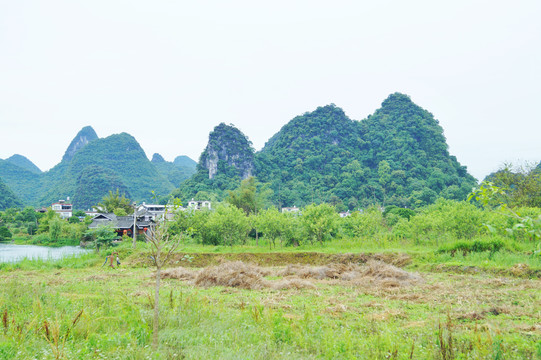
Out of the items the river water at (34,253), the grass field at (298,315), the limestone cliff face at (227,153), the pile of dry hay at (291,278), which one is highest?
the limestone cliff face at (227,153)

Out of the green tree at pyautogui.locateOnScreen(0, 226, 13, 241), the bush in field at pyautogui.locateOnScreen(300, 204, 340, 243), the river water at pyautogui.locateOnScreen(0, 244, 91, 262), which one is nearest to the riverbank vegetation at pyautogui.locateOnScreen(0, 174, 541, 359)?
the river water at pyautogui.locateOnScreen(0, 244, 91, 262)

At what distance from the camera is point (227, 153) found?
91.1 m

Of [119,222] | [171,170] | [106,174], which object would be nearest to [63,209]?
[106,174]

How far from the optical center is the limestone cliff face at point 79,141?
14438 centimetres

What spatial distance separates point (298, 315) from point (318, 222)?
15123 mm

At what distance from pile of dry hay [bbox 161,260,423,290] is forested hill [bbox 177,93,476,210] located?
49.0 meters

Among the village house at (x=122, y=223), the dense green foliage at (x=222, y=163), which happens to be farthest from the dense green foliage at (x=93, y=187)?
the village house at (x=122, y=223)

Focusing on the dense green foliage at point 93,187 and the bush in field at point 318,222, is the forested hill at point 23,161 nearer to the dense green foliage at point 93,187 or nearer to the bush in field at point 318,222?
→ the dense green foliage at point 93,187

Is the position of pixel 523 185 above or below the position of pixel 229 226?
above

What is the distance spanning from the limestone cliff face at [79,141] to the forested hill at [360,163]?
9078 centimetres

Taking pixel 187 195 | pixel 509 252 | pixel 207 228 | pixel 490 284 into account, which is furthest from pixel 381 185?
pixel 490 284

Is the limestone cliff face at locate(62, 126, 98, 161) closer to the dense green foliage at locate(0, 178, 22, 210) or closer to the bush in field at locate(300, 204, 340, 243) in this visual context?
the dense green foliage at locate(0, 178, 22, 210)

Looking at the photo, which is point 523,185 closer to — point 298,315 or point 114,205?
point 298,315

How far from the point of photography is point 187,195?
77.1m
